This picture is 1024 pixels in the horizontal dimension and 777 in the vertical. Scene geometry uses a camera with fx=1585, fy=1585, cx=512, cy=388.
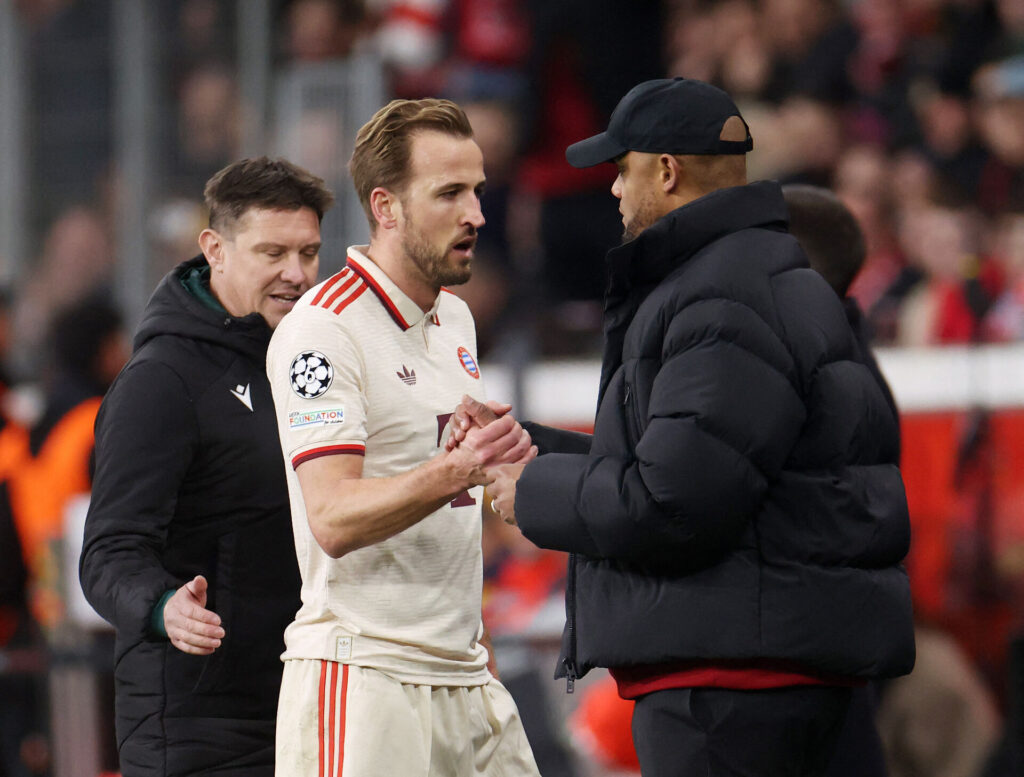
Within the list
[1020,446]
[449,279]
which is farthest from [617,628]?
[1020,446]

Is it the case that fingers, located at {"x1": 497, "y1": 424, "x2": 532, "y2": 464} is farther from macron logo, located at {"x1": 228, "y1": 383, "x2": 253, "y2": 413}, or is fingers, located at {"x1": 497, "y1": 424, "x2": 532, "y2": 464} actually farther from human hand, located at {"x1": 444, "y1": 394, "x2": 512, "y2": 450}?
macron logo, located at {"x1": 228, "y1": 383, "x2": 253, "y2": 413}

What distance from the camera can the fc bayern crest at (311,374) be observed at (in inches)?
121

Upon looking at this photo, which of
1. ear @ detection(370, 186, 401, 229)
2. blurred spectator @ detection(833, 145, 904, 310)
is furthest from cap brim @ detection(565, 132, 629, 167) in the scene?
blurred spectator @ detection(833, 145, 904, 310)

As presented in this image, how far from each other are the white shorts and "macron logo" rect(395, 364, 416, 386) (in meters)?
0.58

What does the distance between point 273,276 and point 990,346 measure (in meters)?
3.60

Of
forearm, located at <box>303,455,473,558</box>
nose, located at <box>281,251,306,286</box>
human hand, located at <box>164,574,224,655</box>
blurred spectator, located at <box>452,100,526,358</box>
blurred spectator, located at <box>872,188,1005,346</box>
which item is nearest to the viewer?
forearm, located at <box>303,455,473,558</box>

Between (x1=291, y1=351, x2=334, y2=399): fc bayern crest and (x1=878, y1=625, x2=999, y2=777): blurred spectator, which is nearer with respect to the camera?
(x1=291, y1=351, x2=334, y2=399): fc bayern crest

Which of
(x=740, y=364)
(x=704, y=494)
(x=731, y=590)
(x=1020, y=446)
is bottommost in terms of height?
(x=1020, y=446)

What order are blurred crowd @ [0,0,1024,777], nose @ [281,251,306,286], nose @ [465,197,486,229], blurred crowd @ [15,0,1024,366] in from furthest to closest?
blurred crowd @ [15,0,1024,366] < blurred crowd @ [0,0,1024,777] < nose @ [281,251,306,286] < nose @ [465,197,486,229]

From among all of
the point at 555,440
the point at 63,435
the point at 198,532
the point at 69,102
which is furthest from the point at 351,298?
the point at 69,102

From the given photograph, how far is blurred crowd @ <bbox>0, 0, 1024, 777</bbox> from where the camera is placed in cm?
663

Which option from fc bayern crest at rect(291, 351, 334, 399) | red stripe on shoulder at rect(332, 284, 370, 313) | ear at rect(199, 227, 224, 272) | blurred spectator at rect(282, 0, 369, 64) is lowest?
fc bayern crest at rect(291, 351, 334, 399)

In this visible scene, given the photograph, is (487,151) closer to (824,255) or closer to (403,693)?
(824,255)

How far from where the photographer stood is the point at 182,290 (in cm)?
362
